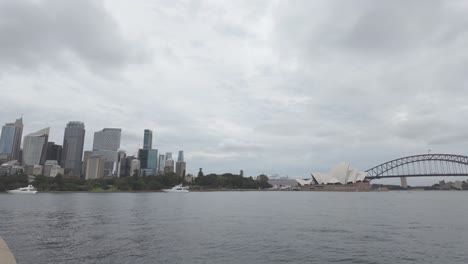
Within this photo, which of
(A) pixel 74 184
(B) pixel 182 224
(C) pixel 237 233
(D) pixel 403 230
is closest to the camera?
(C) pixel 237 233

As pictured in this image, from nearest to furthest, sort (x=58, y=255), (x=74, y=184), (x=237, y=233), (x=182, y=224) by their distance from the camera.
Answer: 1. (x=58, y=255)
2. (x=237, y=233)
3. (x=182, y=224)
4. (x=74, y=184)

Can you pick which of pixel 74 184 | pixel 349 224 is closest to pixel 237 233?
pixel 349 224

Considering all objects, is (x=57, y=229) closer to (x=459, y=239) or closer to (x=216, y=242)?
(x=216, y=242)

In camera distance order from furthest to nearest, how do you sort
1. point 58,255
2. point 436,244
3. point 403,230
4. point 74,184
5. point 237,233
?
point 74,184
point 403,230
point 237,233
point 436,244
point 58,255

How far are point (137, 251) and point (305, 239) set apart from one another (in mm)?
14697

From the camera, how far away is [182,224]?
41500 millimetres

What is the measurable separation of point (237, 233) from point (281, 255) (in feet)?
33.5

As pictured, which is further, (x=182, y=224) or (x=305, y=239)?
(x=182, y=224)

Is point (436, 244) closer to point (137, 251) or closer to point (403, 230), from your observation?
point (403, 230)

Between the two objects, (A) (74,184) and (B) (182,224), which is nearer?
(B) (182,224)

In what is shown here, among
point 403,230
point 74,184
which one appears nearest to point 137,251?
point 403,230

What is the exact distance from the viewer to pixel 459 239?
1257 inches

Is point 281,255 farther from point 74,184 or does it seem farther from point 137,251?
point 74,184

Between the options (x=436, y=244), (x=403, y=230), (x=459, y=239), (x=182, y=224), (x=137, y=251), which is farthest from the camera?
(x=182, y=224)
